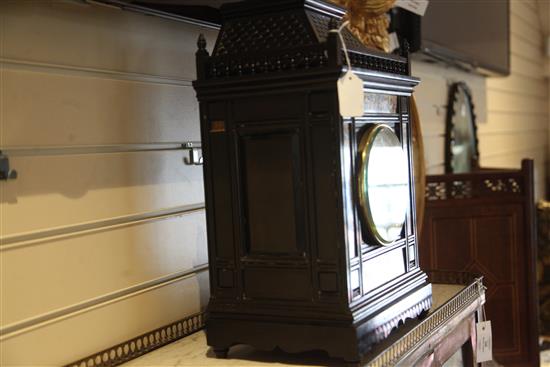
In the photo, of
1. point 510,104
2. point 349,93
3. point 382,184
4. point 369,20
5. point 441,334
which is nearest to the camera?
point 349,93

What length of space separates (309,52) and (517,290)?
1.86m

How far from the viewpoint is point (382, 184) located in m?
1.21

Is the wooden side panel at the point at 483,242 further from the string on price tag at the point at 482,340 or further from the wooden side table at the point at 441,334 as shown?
the string on price tag at the point at 482,340

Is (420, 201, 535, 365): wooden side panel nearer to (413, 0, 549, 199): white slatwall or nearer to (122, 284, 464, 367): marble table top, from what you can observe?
(413, 0, 549, 199): white slatwall

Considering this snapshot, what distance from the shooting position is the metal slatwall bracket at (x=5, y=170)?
107 centimetres

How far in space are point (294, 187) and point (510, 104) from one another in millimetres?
3686

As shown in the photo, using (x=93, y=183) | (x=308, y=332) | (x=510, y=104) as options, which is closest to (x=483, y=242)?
(x=308, y=332)

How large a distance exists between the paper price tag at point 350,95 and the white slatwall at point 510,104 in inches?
71.0

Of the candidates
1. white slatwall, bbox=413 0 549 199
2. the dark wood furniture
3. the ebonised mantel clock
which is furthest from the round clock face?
white slatwall, bbox=413 0 549 199

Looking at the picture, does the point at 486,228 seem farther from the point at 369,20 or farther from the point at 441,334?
the point at 441,334

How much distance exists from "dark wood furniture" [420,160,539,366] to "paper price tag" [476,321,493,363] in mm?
933

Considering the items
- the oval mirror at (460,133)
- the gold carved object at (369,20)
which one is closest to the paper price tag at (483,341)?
the gold carved object at (369,20)

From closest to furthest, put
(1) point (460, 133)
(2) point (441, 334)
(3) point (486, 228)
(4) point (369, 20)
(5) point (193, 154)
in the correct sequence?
(2) point (441, 334), (5) point (193, 154), (4) point (369, 20), (3) point (486, 228), (1) point (460, 133)

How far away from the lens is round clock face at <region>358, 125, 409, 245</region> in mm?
1153
